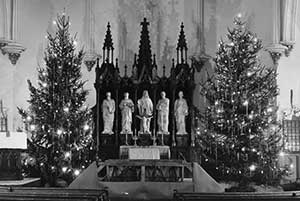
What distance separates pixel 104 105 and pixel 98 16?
10.8 feet

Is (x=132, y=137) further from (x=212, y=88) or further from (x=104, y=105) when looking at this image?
(x=212, y=88)

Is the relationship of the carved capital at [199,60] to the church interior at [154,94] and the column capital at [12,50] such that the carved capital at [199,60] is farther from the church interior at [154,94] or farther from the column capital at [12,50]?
the column capital at [12,50]

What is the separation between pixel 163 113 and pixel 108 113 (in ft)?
5.14

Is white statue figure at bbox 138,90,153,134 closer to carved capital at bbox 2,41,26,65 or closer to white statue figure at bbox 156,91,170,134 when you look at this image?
white statue figure at bbox 156,91,170,134

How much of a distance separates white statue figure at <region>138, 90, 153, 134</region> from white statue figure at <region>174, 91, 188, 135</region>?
745mm

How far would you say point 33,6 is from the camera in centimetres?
1592

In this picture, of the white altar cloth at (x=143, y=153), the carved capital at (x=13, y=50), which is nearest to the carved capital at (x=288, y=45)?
the white altar cloth at (x=143, y=153)

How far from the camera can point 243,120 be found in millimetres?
12711

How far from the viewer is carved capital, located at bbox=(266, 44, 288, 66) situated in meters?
14.8

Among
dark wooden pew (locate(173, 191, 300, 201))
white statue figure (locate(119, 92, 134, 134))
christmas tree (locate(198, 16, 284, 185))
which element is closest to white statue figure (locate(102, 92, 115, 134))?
white statue figure (locate(119, 92, 134, 134))

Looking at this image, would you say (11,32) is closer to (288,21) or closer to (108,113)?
(108,113)

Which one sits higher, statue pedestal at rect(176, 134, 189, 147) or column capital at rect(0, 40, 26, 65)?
column capital at rect(0, 40, 26, 65)

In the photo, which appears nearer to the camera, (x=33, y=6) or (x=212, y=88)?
(x=212, y=88)

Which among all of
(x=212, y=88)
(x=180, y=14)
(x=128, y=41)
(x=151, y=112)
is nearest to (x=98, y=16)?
(x=128, y=41)
